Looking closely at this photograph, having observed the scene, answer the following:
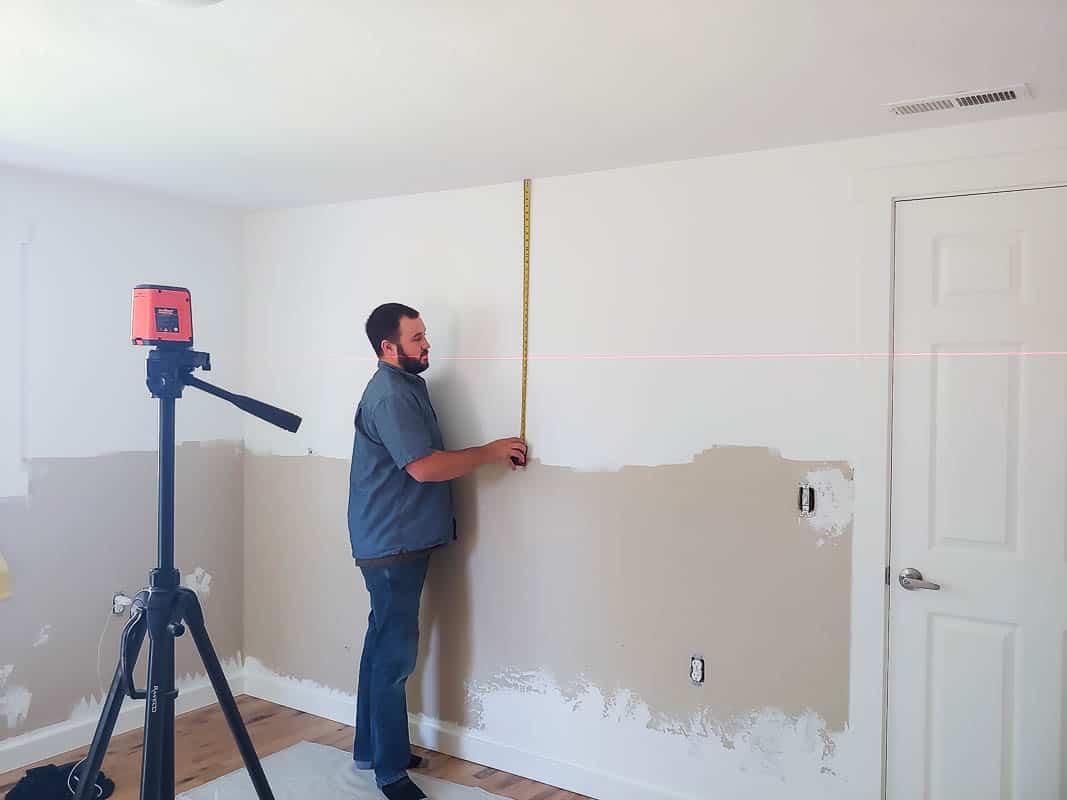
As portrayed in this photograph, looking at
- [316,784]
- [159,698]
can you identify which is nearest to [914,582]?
[159,698]

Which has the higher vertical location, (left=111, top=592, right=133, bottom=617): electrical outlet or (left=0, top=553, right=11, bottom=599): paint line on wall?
(left=0, top=553, right=11, bottom=599): paint line on wall

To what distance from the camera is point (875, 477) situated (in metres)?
2.36

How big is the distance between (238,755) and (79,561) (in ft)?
3.06

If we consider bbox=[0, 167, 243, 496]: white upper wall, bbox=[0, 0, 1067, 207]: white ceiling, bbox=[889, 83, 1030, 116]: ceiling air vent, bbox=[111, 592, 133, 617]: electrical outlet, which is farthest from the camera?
bbox=[111, 592, 133, 617]: electrical outlet

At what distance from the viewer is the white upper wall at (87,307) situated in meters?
2.98

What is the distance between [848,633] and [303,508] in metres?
2.20

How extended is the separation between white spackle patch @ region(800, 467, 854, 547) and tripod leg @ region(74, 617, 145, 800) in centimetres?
179

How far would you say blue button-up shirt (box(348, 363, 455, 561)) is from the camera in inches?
110

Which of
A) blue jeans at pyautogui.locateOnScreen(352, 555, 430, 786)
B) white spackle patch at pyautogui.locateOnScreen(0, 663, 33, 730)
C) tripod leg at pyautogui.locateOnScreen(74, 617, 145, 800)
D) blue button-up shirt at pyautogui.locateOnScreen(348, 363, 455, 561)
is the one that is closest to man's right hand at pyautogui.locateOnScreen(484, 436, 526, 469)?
blue button-up shirt at pyautogui.locateOnScreen(348, 363, 455, 561)

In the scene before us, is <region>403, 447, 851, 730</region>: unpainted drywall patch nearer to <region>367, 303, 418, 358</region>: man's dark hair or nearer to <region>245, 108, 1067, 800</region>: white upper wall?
<region>245, 108, 1067, 800</region>: white upper wall

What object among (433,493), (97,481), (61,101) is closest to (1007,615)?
(433,493)

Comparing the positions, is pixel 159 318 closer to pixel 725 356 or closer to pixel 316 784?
pixel 725 356

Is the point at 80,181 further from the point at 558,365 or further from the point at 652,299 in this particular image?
the point at 652,299

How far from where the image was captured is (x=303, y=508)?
357cm
